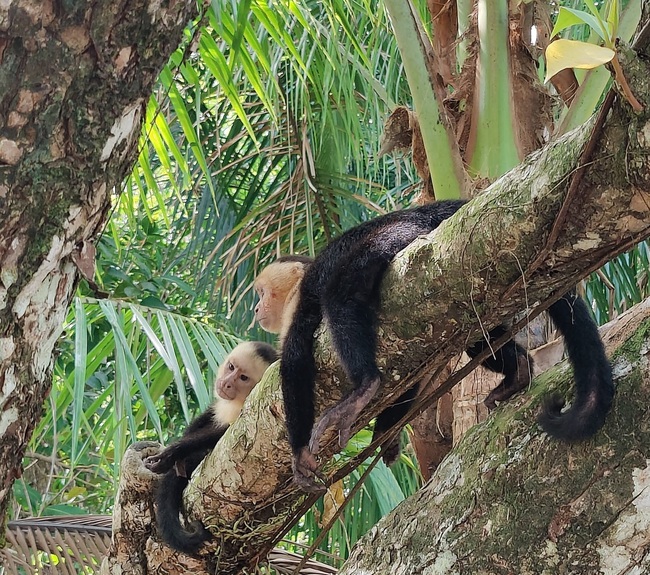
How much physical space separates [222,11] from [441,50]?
0.80 metres

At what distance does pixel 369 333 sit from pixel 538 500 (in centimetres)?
40

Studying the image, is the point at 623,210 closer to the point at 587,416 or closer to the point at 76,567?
the point at 587,416

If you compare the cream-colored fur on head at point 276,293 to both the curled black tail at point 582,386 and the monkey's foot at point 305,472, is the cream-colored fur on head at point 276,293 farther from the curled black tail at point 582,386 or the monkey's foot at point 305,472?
the curled black tail at point 582,386

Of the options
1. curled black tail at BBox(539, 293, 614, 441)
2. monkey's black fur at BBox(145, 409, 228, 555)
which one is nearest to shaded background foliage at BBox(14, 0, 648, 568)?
monkey's black fur at BBox(145, 409, 228, 555)

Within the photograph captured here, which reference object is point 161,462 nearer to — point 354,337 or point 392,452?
point 392,452

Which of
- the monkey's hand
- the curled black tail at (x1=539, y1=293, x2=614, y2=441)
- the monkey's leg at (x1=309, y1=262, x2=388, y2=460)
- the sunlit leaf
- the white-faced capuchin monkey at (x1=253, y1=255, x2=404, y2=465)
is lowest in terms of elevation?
the monkey's hand

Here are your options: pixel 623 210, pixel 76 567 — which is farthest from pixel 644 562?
pixel 76 567

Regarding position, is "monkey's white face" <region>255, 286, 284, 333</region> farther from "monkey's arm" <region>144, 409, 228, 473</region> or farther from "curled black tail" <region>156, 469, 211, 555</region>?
"curled black tail" <region>156, 469, 211, 555</region>

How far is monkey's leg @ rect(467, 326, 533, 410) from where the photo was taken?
1.67 metres

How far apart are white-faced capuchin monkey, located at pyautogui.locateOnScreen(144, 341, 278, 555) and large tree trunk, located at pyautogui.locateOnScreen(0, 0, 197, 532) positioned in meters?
0.46

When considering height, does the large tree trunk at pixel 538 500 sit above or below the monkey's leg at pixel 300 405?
below

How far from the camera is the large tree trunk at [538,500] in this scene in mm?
1314

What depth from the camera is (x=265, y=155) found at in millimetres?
4141

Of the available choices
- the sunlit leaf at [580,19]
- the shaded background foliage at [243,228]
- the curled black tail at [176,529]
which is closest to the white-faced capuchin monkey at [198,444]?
the curled black tail at [176,529]
